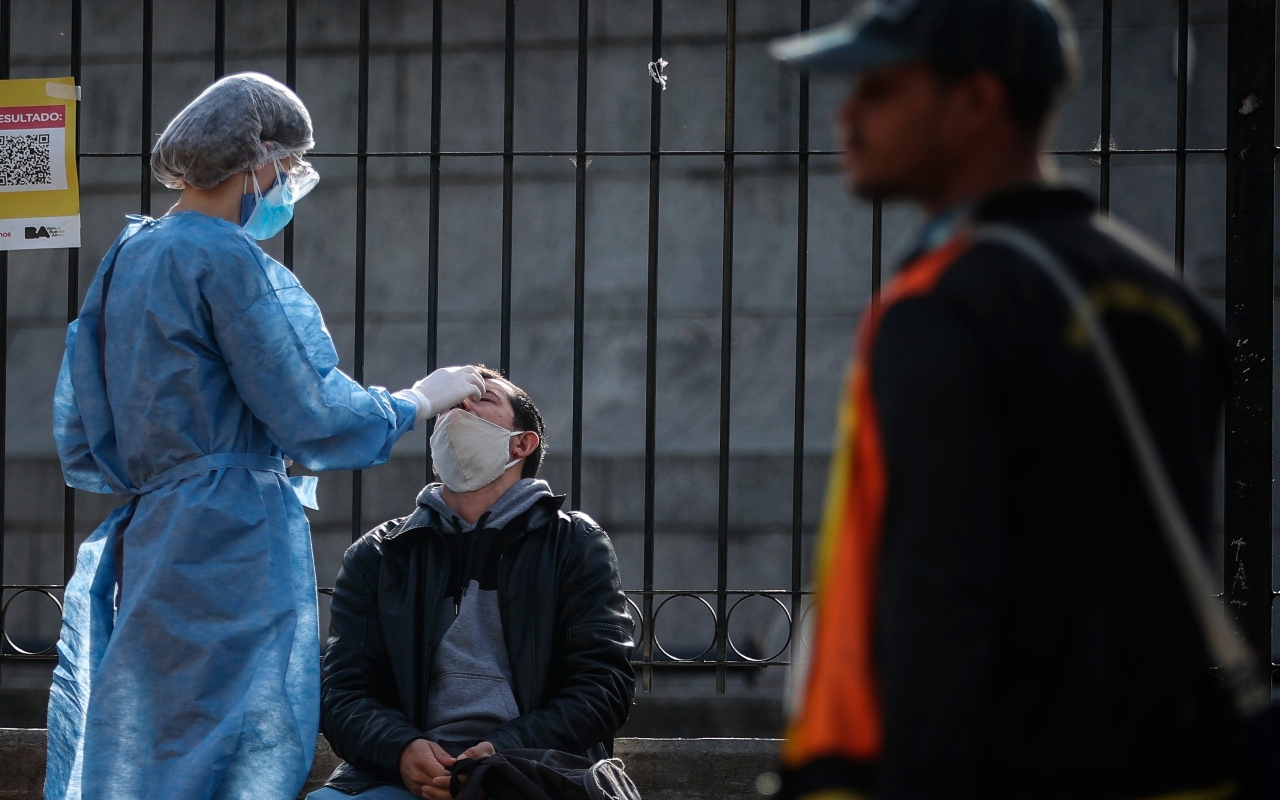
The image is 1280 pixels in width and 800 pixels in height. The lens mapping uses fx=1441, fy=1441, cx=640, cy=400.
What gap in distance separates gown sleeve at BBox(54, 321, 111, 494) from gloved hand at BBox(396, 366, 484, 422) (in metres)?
0.67

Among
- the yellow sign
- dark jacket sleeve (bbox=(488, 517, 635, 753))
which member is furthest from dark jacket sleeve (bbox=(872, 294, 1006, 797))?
the yellow sign

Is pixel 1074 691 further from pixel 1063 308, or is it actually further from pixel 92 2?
pixel 92 2

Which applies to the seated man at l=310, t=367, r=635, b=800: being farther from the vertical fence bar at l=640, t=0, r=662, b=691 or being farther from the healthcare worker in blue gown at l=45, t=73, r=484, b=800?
the vertical fence bar at l=640, t=0, r=662, b=691

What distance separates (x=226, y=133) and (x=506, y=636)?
1.28 meters

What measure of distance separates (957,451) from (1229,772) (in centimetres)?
42

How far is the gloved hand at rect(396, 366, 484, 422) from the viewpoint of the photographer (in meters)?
3.19

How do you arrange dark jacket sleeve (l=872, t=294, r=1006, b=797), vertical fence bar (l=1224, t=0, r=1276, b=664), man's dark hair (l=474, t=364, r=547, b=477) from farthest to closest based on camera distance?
vertical fence bar (l=1224, t=0, r=1276, b=664)
man's dark hair (l=474, t=364, r=547, b=477)
dark jacket sleeve (l=872, t=294, r=1006, b=797)

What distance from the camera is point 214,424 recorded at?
9.45ft

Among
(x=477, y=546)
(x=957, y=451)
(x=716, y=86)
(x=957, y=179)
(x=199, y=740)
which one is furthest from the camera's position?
(x=716, y=86)

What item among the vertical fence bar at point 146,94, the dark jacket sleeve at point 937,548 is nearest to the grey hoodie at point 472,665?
the vertical fence bar at point 146,94

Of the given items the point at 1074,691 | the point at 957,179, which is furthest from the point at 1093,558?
the point at 957,179

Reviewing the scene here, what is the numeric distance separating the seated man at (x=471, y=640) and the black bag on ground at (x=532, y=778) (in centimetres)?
9

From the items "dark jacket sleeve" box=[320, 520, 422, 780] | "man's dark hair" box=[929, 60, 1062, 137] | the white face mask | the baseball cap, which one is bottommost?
"dark jacket sleeve" box=[320, 520, 422, 780]

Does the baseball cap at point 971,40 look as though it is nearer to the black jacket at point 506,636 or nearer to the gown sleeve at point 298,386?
the gown sleeve at point 298,386
